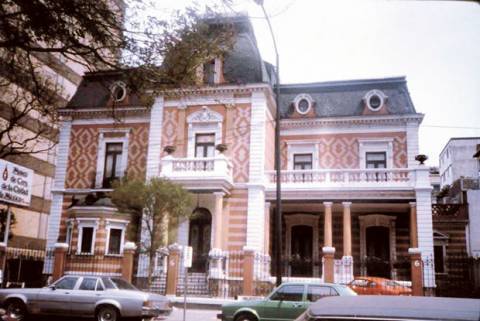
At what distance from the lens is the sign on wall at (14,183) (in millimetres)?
18234

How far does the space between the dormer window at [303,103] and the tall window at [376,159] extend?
4.32 metres

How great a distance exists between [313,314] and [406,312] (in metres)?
0.92

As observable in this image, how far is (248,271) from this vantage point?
20.1 meters

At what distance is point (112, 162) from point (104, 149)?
3.03ft

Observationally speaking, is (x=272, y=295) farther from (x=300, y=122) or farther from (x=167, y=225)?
(x=300, y=122)

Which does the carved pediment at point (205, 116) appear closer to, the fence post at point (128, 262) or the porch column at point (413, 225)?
the fence post at point (128, 262)

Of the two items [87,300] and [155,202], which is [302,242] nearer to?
[155,202]

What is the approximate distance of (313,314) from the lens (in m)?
4.97

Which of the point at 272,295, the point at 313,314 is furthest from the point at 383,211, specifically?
the point at 313,314

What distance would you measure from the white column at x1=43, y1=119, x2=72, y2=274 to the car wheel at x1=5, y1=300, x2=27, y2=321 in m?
11.4

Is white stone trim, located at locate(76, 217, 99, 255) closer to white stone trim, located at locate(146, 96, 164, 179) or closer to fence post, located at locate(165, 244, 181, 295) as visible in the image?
white stone trim, located at locate(146, 96, 164, 179)

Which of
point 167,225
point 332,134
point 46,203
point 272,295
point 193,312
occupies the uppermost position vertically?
point 332,134

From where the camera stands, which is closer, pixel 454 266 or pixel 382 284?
pixel 382 284

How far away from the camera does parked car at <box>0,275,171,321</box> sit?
14.0m
